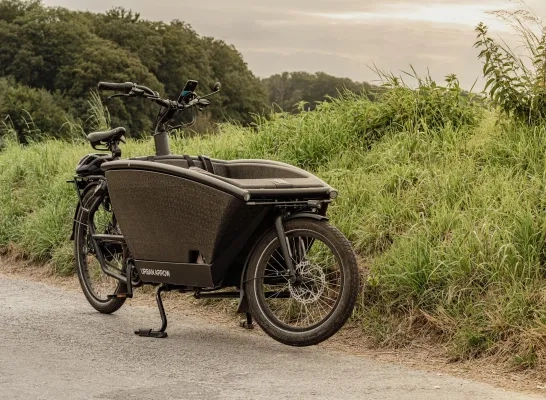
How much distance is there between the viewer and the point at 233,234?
5598 millimetres

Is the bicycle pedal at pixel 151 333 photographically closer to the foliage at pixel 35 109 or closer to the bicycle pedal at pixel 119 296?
the bicycle pedal at pixel 119 296

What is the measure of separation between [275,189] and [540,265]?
1.67 m

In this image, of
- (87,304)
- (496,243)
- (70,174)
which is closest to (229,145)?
(70,174)

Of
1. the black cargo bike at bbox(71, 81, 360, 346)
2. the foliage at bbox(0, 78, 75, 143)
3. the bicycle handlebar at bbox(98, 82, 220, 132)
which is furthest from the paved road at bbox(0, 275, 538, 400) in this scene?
the foliage at bbox(0, 78, 75, 143)

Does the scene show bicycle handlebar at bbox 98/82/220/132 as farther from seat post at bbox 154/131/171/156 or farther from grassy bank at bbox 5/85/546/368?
grassy bank at bbox 5/85/546/368

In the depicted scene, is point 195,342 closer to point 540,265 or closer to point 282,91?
point 540,265

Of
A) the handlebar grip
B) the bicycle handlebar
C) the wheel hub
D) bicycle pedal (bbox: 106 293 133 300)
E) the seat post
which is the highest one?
the handlebar grip

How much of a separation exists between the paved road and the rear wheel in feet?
0.79

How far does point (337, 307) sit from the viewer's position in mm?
5352

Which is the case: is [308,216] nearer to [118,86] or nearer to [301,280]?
[301,280]

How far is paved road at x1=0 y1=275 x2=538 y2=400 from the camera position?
15.4 feet

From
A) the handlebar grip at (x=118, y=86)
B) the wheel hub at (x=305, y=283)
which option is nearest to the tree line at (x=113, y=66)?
the handlebar grip at (x=118, y=86)

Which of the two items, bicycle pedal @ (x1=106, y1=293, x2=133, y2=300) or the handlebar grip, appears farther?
bicycle pedal @ (x1=106, y1=293, x2=133, y2=300)

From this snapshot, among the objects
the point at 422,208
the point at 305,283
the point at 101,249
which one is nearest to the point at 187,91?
the point at 101,249
